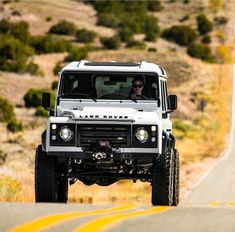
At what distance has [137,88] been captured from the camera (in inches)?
683

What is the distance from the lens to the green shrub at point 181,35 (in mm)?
112438

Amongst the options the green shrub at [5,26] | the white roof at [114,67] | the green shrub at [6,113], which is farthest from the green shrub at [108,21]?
the white roof at [114,67]

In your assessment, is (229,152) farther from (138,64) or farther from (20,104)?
(138,64)

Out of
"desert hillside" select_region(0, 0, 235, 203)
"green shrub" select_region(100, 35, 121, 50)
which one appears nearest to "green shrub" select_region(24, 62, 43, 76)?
"desert hillside" select_region(0, 0, 235, 203)

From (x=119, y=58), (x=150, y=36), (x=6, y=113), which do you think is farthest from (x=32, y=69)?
(x=150, y=36)

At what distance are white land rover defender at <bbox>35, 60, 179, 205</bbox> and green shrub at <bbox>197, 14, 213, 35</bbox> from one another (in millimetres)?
101254

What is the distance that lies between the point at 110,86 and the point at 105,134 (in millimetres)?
1774

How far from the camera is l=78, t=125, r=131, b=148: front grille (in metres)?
15.8

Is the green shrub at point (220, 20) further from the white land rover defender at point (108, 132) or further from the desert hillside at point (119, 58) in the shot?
the white land rover defender at point (108, 132)

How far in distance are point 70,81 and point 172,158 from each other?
2.58 m

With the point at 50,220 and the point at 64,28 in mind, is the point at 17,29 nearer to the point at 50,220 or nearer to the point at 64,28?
the point at 64,28

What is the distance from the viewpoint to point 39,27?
111 meters

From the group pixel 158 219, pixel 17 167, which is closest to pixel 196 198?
pixel 17 167

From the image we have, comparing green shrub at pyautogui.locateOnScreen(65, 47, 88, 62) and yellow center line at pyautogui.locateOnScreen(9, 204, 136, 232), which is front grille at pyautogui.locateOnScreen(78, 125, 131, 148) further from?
green shrub at pyautogui.locateOnScreen(65, 47, 88, 62)
